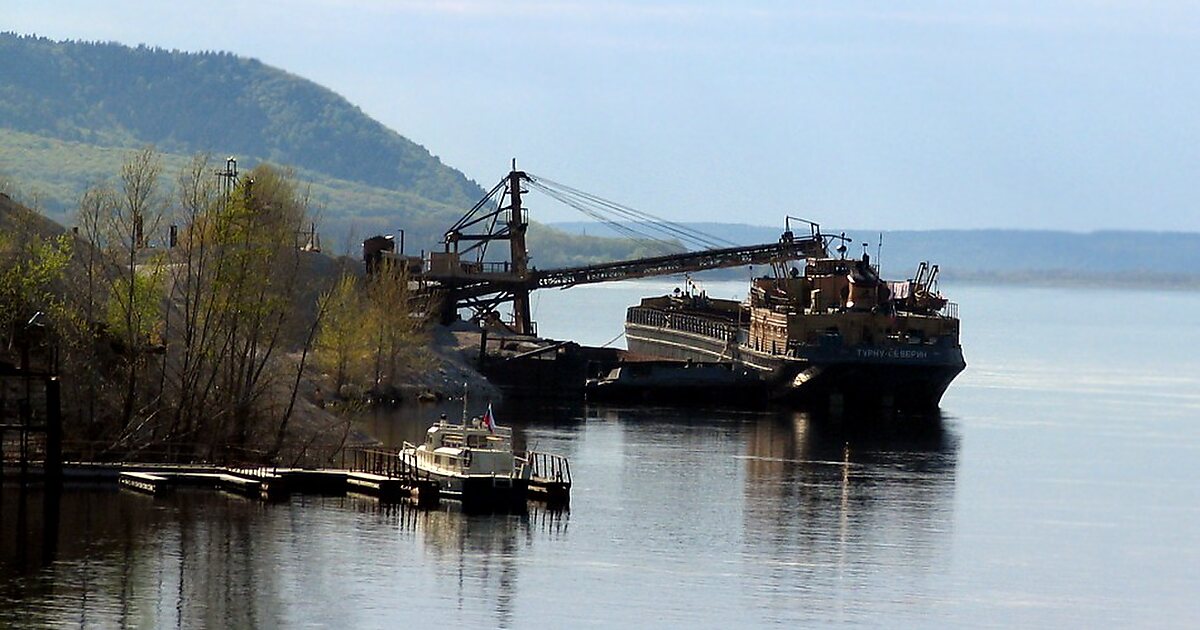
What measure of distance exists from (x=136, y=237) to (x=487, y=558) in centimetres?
2785

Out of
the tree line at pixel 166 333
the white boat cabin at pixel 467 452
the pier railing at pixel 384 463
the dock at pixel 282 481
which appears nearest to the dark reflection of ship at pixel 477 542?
the dock at pixel 282 481

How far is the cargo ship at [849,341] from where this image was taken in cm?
10625

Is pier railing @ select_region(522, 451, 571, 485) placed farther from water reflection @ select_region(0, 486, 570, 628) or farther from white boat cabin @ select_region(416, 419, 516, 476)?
water reflection @ select_region(0, 486, 570, 628)

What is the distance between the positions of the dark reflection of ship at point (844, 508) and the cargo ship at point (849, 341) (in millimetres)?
8093

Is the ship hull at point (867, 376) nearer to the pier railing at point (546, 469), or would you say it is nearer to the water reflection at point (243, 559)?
the pier railing at point (546, 469)

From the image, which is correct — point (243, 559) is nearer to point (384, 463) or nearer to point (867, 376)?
point (384, 463)

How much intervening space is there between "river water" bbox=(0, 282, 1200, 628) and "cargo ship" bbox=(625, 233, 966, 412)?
65.0ft

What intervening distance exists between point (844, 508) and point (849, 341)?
131ft

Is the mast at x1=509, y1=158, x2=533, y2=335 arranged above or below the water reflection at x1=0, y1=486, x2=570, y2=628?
above

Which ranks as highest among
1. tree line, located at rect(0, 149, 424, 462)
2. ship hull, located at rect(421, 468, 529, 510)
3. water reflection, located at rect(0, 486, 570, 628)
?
tree line, located at rect(0, 149, 424, 462)

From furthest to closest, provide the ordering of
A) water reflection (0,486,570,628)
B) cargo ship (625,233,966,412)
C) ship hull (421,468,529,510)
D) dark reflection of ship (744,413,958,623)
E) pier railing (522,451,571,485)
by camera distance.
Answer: cargo ship (625,233,966,412) → pier railing (522,451,571,485) → ship hull (421,468,529,510) → dark reflection of ship (744,413,958,623) → water reflection (0,486,570,628)

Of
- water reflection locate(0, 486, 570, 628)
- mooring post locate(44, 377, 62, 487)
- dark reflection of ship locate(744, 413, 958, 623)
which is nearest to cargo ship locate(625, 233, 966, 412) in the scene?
dark reflection of ship locate(744, 413, 958, 623)

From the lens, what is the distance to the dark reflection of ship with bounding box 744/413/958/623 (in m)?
54.9

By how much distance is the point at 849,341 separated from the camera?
Result: 107250 millimetres
